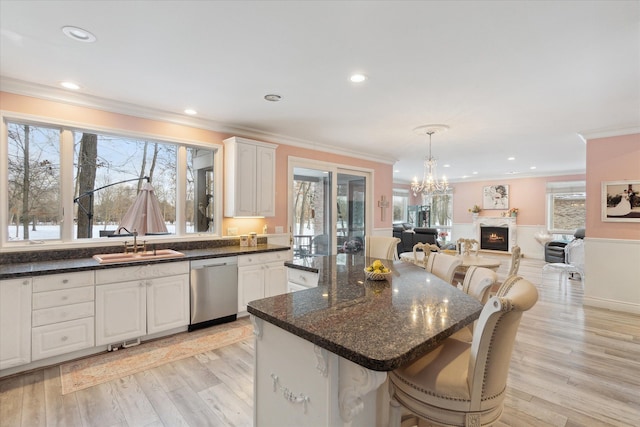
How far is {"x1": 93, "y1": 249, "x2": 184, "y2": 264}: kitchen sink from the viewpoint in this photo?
10.3ft

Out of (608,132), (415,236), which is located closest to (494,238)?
(415,236)

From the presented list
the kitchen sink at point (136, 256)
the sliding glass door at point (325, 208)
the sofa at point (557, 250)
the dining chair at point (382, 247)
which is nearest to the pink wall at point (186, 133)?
the sliding glass door at point (325, 208)

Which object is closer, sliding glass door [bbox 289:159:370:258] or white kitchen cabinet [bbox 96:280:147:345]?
white kitchen cabinet [bbox 96:280:147:345]

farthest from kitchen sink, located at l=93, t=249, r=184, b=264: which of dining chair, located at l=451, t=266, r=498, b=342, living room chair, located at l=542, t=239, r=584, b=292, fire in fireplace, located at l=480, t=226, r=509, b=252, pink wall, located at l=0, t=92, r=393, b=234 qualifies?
fire in fireplace, located at l=480, t=226, r=509, b=252

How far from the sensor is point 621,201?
4309mm

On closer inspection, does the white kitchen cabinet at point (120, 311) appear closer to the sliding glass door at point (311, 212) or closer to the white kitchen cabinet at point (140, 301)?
the white kitchen cabinet at point (140, 301)

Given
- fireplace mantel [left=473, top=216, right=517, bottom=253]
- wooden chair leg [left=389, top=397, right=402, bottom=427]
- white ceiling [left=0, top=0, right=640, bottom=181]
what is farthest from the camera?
fireplace mantel [left=473, top=216, right=517, bottom=253]

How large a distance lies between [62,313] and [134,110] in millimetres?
2214

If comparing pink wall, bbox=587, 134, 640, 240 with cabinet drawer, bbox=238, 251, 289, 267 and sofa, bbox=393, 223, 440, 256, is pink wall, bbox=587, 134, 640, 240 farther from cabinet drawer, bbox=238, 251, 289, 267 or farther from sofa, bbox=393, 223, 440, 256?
cabinet drawer, bbox=238, 251, 289, 267

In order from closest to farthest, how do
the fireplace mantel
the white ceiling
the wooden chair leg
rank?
1. the wooden chair leg
2. the white ceiling
3. the fireplace mantel

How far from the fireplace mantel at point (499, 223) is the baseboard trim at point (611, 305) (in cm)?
518

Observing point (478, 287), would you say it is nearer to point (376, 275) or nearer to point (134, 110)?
point (376, 275)

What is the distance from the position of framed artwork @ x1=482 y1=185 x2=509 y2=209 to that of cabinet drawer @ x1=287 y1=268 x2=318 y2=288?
935 centimetres

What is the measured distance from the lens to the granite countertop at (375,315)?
3.72ft
